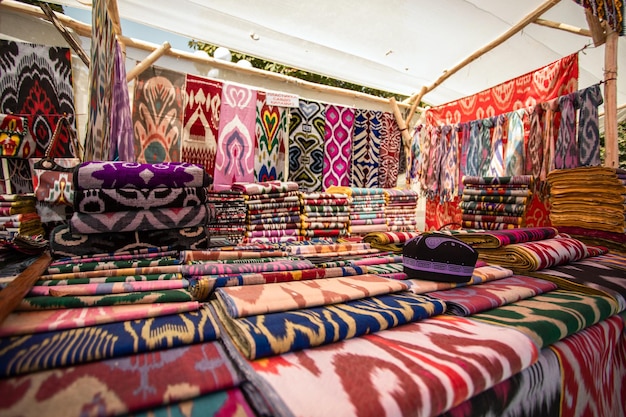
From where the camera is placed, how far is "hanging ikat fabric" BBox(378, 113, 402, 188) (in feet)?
8.95

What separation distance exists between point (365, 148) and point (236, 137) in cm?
108

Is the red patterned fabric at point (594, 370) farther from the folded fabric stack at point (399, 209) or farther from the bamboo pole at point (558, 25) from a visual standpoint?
the bamboo pole at point (558, 25)

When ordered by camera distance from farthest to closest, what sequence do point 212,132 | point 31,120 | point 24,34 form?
point 212,132 < point 24,34 < point 31,120

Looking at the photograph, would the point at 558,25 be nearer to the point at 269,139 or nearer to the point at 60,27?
the point at 269,139

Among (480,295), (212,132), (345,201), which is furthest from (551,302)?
(212,132)

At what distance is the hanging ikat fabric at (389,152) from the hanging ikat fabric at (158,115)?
1.63 meters

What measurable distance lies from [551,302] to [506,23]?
85.7 inches

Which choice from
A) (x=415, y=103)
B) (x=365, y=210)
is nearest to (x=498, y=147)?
(x=415, y=103)

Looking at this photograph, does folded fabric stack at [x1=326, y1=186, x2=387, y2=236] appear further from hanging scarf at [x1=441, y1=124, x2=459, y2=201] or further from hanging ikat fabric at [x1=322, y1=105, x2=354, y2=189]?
hanging scarf at [x1=441, y1=124, x2=459, y2=201]

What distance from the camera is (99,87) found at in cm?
118

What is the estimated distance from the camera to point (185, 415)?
1.08 ft

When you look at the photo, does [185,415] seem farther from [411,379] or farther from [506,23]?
[506,23]

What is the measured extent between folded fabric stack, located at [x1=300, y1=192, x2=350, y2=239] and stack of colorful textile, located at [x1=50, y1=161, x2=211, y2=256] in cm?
73

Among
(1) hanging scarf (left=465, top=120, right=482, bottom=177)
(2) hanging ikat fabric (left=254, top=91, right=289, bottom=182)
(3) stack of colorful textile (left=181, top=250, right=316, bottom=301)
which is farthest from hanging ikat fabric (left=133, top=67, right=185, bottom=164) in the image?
(1) hanging scarf (left=465, top=120, right=482, bottom=177)
